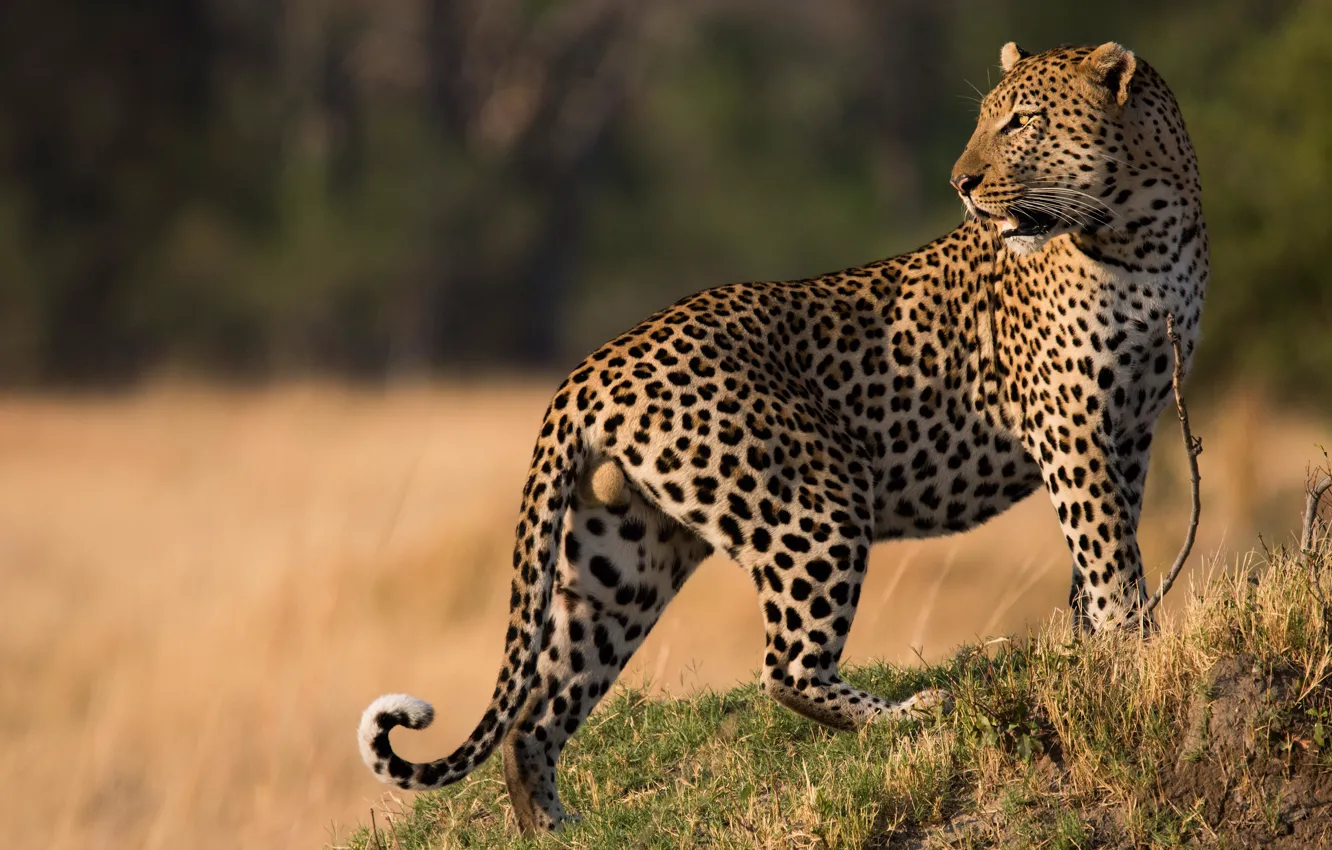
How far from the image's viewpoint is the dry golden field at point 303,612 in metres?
11.7

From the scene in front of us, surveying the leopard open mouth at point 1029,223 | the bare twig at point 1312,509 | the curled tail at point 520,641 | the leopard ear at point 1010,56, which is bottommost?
the curled tail at point 520,641

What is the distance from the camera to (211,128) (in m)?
34.7

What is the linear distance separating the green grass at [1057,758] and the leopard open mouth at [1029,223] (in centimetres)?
121

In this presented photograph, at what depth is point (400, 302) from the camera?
1369 inches

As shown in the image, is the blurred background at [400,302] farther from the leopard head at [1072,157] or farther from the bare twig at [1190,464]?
the leopard head at [1072,157]

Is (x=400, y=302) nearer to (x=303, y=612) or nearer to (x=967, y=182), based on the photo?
(x=303, y=612)

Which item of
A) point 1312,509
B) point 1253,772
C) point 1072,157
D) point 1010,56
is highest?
point 1010,56

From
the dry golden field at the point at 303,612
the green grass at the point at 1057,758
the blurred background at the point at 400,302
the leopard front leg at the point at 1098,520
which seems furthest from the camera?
the blurred background at the point at 400,302

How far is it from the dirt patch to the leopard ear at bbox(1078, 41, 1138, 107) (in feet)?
6.29

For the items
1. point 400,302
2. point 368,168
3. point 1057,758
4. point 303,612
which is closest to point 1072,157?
point 1057,758

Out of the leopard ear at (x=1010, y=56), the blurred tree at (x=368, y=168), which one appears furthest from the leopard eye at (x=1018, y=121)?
the blurred tree at (x=368, y=168)

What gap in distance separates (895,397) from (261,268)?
94.7ft

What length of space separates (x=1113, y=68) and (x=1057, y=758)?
7.21 feet

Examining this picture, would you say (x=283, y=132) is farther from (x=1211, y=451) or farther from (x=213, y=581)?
(x=1211, y=451)
